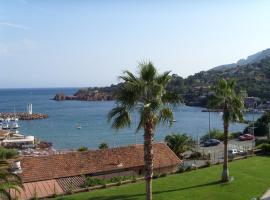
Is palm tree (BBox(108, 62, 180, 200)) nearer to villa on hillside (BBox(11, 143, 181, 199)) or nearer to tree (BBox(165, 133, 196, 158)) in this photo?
villa on hillside (BBox(11, 143, 181, 199))

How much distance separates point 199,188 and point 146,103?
30.3 feet

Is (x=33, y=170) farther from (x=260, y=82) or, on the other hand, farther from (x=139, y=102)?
(x=260, y=82)

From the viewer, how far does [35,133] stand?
104375 millimetres

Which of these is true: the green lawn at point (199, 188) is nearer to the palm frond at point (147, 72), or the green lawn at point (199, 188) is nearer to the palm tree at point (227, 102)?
the palm tree at point (227, 102)

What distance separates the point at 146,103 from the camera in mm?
17516

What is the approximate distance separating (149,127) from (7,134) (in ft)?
225

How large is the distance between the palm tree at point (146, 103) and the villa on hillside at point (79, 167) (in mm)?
8772

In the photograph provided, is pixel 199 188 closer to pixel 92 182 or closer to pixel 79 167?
pixel 92 182

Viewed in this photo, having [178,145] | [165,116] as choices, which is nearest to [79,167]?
[165,116]

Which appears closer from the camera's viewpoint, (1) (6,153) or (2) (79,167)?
(2) (79,167)

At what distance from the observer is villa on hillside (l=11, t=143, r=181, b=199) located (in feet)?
86.5

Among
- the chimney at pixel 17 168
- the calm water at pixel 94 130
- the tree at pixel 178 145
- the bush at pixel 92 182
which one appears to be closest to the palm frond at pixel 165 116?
the bush at pixel 92 182

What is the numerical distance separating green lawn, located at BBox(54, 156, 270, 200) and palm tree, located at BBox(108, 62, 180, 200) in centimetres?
577

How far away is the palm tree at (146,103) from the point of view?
57.5 feet
